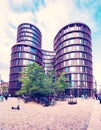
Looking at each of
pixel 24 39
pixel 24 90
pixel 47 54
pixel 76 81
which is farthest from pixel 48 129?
pixel 47 54

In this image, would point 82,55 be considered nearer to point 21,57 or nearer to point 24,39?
point 21,57

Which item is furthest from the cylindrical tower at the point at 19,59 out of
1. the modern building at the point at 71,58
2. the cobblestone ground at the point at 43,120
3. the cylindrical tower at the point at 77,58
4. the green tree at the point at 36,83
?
the cobblestone ground at the point at 43,120

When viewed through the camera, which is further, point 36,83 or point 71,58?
point 71,58

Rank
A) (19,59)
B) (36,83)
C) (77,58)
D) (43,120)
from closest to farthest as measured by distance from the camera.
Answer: (43,120)
(36,83)
(77,58)
(19,59)

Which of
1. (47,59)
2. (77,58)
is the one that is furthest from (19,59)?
(47,59)

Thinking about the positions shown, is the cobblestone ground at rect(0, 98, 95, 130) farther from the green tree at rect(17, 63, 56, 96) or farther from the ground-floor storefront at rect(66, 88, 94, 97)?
the ground-floor storefront at rect(66, 88, 94, 97)

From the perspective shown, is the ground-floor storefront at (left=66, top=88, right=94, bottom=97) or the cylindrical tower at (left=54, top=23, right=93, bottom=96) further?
the cylindrical tower at (left=54, top=23, right=93, bottom=96)

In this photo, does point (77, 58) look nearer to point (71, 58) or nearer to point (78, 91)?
point (71, 58)

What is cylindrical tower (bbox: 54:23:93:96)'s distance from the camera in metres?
63.6

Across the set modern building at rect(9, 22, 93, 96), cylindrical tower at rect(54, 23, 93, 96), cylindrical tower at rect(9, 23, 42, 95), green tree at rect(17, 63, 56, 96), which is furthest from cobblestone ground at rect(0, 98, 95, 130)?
cylindrical tower at rect(9, 23, 42, 95)

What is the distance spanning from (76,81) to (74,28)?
72.5 ft

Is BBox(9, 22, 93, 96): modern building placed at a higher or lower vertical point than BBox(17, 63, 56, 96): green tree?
higher

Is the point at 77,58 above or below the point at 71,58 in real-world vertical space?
below

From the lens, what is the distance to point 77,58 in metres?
65.6
